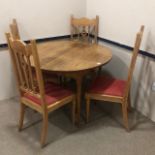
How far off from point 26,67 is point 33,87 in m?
0.19

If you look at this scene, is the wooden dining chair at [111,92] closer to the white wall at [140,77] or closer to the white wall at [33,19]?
the white wall at [140,77]

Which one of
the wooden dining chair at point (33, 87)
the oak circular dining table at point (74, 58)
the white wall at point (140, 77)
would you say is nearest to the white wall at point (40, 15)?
the oak circular dining table at point (74, 58)

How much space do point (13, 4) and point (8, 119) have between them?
1305 millimetres

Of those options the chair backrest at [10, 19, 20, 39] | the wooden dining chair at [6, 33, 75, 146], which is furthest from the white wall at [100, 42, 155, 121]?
the chair backrest at [10, 19, 20, 39]

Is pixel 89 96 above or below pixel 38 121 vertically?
above

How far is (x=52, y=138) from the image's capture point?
209 cm

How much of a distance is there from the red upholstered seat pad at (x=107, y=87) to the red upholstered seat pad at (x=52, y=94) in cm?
28

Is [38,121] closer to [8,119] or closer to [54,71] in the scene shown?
[8,119]

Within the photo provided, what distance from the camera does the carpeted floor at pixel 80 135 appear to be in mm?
1945

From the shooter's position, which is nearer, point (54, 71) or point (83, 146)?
point (54, 71)

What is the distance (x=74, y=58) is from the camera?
7.03 feet

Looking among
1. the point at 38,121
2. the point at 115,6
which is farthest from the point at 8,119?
the point at 115,6

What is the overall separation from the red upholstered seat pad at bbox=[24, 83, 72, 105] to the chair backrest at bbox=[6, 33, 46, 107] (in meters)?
0.08

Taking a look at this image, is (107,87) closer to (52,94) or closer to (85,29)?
(52,94)
